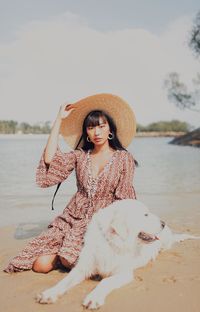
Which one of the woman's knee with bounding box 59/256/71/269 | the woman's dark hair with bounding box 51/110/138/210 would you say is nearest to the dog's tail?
the woman's dark hair with bounding box 51/110/138/210

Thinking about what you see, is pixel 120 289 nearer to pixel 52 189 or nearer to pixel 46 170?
pixel 46 170

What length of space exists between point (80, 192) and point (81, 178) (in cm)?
14

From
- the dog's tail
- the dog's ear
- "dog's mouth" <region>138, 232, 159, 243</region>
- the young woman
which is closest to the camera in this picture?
the dog's ear

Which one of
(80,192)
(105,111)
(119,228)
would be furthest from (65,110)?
(119,228)

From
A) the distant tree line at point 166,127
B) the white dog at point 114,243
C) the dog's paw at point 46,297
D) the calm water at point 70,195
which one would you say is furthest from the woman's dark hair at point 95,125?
the distant tree line at point 166,127

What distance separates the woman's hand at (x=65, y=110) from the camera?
13.0ft

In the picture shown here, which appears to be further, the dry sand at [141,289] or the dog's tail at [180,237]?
the dog's tail at [180,237]

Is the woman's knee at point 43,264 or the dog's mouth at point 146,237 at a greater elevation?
the dog's mouth at point 146,237

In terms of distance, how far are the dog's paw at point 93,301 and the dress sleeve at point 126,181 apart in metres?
1.06

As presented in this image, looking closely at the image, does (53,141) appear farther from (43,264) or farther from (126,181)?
(43,264)

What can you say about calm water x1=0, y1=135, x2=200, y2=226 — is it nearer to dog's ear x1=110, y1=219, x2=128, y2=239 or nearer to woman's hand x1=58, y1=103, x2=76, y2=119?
woman's hand x1=58, y1=103, x2=76, y2=119

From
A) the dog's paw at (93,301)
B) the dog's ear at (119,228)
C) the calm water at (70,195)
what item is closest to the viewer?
the dog's paw at (93,301)

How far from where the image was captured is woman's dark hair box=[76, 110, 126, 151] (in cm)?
388

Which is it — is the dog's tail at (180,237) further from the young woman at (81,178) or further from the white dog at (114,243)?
the white dog at (114,243)
